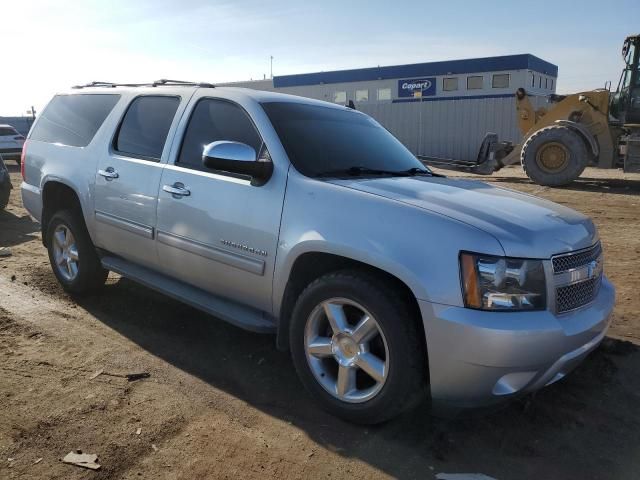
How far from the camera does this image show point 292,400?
3307 millimetres

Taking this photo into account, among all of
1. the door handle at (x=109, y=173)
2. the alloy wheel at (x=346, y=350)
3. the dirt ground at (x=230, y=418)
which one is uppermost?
the door handle at (x=109, y=173)

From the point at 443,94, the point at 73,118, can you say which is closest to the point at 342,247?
the point at 73,118

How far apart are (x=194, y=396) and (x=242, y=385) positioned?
0.32 meters

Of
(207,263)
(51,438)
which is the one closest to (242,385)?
(207,263)

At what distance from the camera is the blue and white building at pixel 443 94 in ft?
77.9

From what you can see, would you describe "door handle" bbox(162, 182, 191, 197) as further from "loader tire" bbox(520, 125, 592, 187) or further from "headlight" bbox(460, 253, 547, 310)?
"loader tire" bbox(520, 125, 592, 187)

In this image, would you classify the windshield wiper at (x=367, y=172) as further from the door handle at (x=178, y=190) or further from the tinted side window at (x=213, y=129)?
the door handle at (x=178, y=190)

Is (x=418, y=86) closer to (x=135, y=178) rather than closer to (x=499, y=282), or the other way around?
(x=135, y=178)

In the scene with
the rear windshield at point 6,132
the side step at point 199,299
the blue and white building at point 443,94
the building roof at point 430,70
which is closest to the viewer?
the side step at point 199,299

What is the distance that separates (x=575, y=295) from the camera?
2.83 meters

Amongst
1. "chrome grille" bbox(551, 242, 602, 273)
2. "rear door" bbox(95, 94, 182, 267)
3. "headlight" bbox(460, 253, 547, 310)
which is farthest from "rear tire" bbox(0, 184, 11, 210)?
"chrome grille" bbox(551, 242, 602, 273)

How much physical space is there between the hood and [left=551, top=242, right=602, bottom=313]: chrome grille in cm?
6

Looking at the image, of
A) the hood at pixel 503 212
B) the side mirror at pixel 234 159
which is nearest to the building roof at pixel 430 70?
the hood at pixel 503 212

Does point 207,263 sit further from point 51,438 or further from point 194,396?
point 51,438
